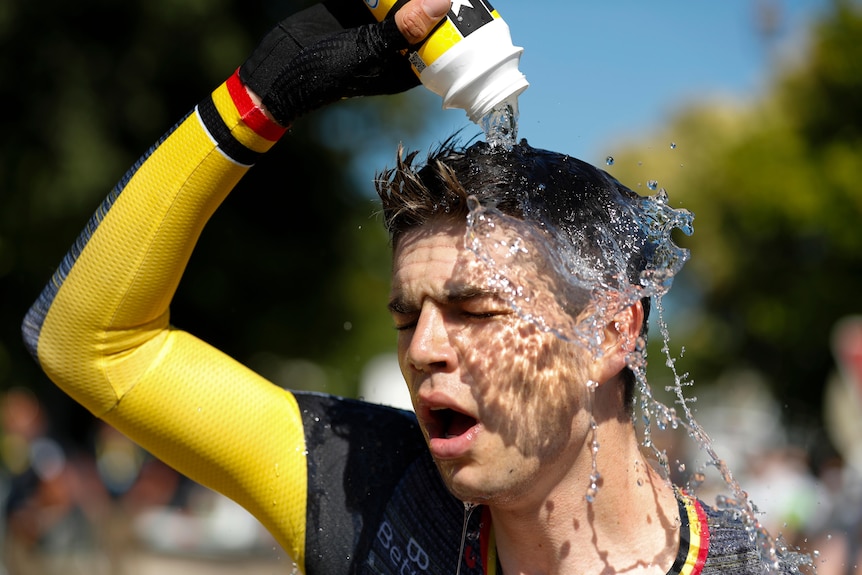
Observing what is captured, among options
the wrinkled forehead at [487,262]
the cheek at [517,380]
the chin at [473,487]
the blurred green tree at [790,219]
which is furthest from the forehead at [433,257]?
the blurred green tree at [790,219]

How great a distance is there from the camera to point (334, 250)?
1416 centimetres

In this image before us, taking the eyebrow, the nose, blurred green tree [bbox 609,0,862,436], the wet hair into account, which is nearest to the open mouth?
the nose

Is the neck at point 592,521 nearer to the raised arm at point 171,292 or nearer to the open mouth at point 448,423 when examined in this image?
the open mouth at point 448,423

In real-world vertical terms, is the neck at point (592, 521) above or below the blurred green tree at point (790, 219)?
above

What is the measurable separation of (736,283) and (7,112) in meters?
23.2

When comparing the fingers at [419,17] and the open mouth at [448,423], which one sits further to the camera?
the open mouth at [448,423]

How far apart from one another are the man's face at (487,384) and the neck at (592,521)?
0.10m

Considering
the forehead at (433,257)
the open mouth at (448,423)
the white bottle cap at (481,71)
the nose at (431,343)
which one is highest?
the white bottle cap at (481,71)

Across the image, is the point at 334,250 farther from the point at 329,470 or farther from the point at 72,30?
the point at 329,470

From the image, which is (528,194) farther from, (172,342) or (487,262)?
(172,342)

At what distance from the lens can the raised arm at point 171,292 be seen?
239cm

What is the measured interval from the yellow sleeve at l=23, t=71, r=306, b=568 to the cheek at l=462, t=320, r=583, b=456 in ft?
1.96

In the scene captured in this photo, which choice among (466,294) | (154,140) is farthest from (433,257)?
(154,140)

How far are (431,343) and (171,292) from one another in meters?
0.70
